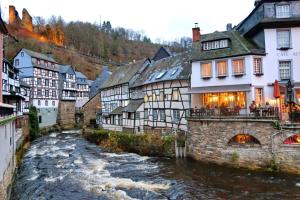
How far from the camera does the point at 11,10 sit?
101750mm

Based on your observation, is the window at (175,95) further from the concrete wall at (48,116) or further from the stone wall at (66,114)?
the stone wall at (66,114)

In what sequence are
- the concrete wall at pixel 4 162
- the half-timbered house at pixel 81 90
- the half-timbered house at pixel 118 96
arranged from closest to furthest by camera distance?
the concrete wall at pixel 4 162
the half-timbered house at pixel 118 96
the half-timbered house at pixel 81 90

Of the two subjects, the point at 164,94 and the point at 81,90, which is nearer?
the point at 164,94

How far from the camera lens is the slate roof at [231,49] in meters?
25.0

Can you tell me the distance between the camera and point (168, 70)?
3384 centimetres

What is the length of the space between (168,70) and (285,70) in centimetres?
1270

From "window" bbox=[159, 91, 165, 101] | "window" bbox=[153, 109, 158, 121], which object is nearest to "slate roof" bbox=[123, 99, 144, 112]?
"window" bbox=[153, 109, 158, 121]

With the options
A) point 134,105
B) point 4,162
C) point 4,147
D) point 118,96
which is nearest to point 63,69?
point 118,96

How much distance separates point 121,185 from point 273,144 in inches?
398

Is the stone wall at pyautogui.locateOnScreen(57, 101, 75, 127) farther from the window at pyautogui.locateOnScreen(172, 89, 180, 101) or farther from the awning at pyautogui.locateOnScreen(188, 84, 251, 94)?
the awning at pyautogui.locateOnScreen(188, 84, 251, 94)

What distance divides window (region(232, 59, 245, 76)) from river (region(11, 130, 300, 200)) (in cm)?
804

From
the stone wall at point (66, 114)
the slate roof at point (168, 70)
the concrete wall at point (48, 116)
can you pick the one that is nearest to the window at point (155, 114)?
the slate roof at point (168, 70)

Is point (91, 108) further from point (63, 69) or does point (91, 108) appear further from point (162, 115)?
point (162, 115)

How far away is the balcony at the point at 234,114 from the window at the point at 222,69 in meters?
3.43
